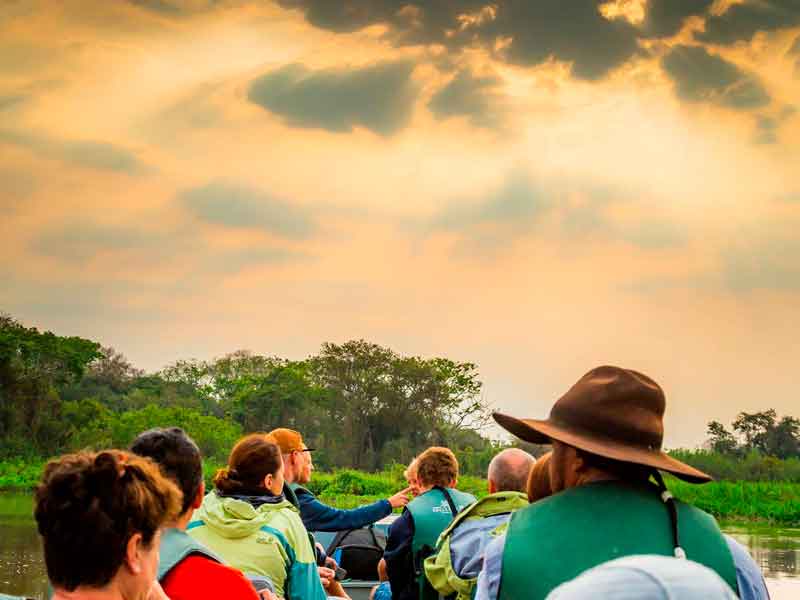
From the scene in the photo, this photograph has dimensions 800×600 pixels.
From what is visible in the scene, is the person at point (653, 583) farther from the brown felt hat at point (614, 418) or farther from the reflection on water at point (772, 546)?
the reflection on water at point (772, 546)

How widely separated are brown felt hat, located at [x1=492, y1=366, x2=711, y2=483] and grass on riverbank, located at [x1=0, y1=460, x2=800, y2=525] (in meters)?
24.5

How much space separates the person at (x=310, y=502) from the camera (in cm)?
584

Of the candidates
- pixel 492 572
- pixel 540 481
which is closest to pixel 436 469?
pixel 540 481

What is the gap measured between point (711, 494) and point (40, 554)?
20290 mm

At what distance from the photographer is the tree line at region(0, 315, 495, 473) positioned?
43.6 meters

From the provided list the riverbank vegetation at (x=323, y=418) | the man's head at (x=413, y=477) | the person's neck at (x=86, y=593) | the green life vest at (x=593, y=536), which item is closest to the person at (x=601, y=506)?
the green life vest at (x=593, y=536)

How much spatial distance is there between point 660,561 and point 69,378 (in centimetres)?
5150

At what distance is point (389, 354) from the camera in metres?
47.8

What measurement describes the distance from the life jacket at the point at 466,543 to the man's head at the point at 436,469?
4.93 feet

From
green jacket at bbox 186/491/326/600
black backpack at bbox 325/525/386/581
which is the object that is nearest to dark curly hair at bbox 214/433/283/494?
green jacket at bbox 186/491/326/600

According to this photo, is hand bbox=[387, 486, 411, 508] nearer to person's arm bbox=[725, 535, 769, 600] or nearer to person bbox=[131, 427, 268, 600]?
person bbox=[131, 427, 268, 600]

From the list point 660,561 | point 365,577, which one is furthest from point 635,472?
point 365,577

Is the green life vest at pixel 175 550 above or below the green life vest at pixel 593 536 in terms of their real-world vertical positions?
below

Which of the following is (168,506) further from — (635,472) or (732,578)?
(732,578)
